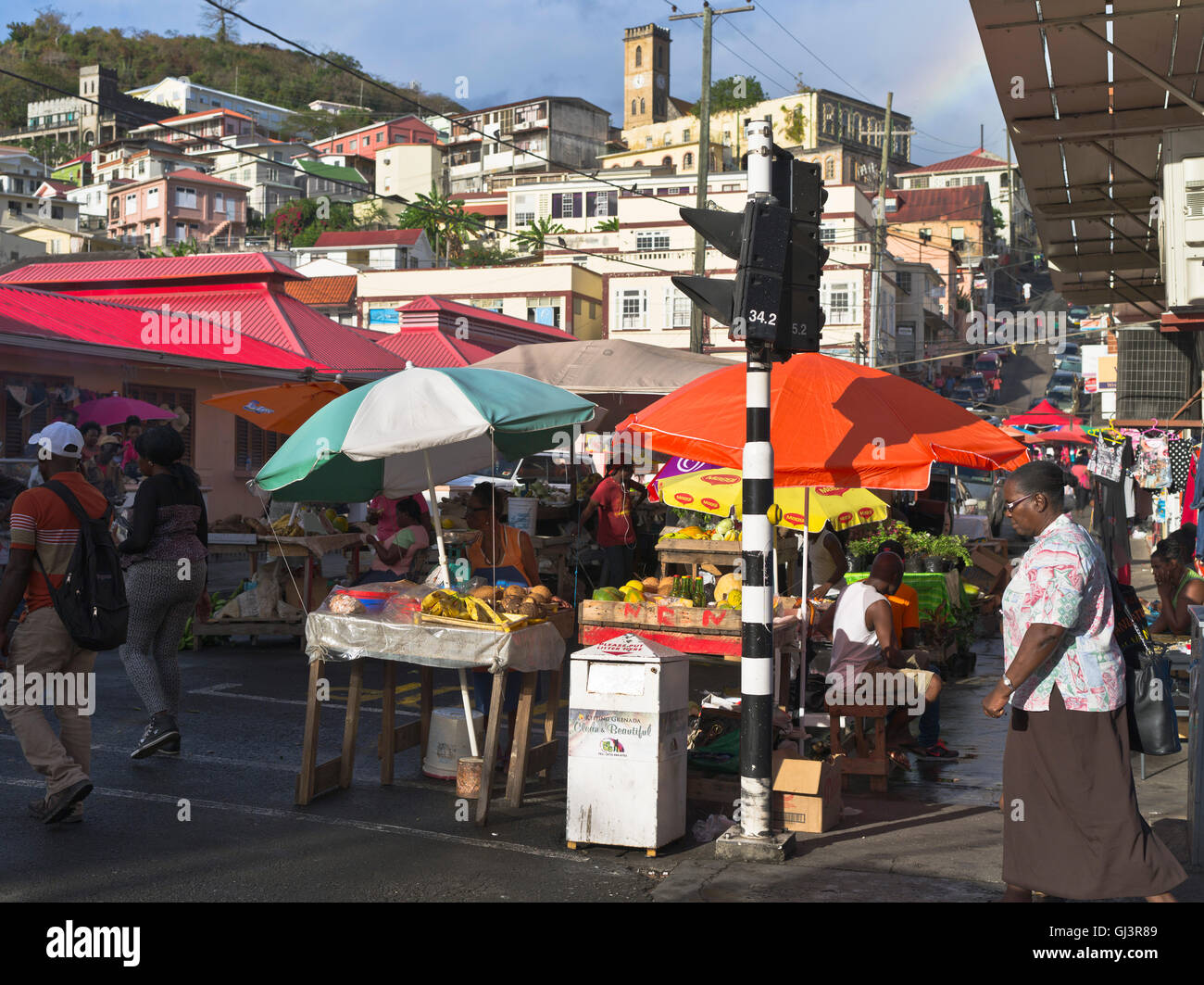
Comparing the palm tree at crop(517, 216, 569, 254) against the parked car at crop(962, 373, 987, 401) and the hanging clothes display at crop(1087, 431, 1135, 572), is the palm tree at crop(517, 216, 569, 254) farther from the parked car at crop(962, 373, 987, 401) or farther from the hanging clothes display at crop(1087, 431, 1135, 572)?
the hanging clothes display at crop(1087, 431, 1135, 572)

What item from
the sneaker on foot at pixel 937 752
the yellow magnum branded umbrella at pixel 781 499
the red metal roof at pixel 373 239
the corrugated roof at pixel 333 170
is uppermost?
the corrugated roof at pixel 333 170

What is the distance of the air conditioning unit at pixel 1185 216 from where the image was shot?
8859 millimetres

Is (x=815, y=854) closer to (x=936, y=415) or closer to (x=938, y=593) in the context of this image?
(x=936, y=415)

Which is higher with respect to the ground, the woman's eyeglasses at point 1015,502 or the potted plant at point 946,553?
the woman's eyeglasses at point 1015,502

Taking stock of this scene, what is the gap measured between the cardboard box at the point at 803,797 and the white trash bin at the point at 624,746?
69 cm

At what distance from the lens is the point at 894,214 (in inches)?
3681

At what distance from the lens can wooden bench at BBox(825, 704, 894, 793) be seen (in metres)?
8.06

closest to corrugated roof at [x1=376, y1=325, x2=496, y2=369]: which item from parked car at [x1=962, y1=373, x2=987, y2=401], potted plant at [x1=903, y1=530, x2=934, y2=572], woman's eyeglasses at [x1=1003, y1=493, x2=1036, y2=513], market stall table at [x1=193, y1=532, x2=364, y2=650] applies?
market stall table at [x1=193, y1=532, x2=364, y2=650]

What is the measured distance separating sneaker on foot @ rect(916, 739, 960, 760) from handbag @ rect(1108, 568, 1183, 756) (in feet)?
7.76

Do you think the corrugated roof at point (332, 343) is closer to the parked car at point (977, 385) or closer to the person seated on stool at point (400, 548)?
the person seated on stool at point (400, 548)

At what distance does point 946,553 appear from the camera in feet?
49.8

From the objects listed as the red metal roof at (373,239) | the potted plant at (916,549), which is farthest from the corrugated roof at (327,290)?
the potted plant at (916,549)

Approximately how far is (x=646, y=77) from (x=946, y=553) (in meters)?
103

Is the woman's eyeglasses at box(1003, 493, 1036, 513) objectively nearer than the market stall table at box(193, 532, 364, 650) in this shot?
Yes
